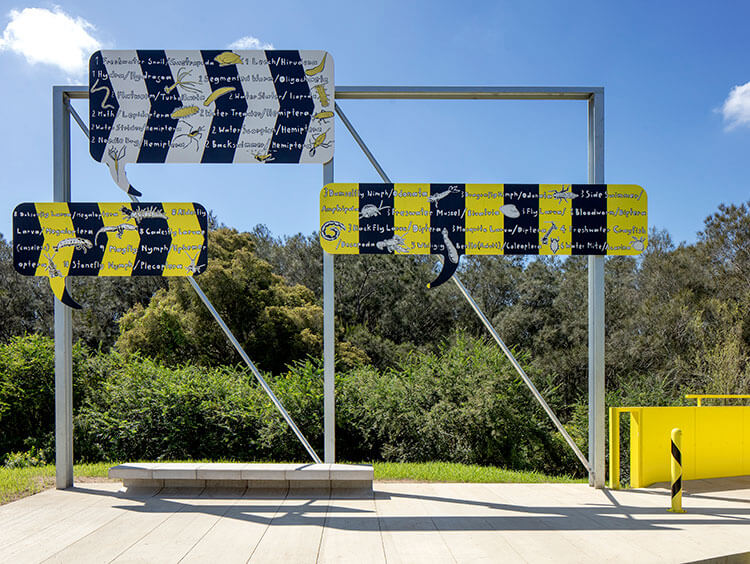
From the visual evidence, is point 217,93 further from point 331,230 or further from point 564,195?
point 564,195

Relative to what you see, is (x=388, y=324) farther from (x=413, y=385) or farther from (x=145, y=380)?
(x=145, y=380)

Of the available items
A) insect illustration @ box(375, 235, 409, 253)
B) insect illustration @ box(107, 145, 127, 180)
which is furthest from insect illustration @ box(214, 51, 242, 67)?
insect illustration @ box(375, 235, 409, 253)

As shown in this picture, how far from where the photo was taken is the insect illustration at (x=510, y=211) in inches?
247

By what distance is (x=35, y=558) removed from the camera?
13.2 feet

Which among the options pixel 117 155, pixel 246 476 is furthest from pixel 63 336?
pixel 246 476

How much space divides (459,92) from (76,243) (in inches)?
178

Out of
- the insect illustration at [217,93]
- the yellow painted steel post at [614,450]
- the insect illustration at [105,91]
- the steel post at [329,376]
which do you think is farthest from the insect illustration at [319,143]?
the yellow painted steel post at [614,450]

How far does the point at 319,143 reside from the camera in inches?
248

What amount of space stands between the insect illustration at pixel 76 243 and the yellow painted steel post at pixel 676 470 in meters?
6.15

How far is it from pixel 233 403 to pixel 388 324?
14529mm

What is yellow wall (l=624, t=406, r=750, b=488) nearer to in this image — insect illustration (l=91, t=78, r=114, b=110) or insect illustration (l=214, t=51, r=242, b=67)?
insect illustration (l=214, t=51, r=242, b=67)

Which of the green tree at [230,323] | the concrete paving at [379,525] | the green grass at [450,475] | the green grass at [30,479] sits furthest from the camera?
A: the green tree at [230,323]

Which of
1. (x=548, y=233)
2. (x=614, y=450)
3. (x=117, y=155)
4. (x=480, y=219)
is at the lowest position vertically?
(x=614, y=450)

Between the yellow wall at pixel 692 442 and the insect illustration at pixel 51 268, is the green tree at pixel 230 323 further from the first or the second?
the yellow wall at pixel 692 442
